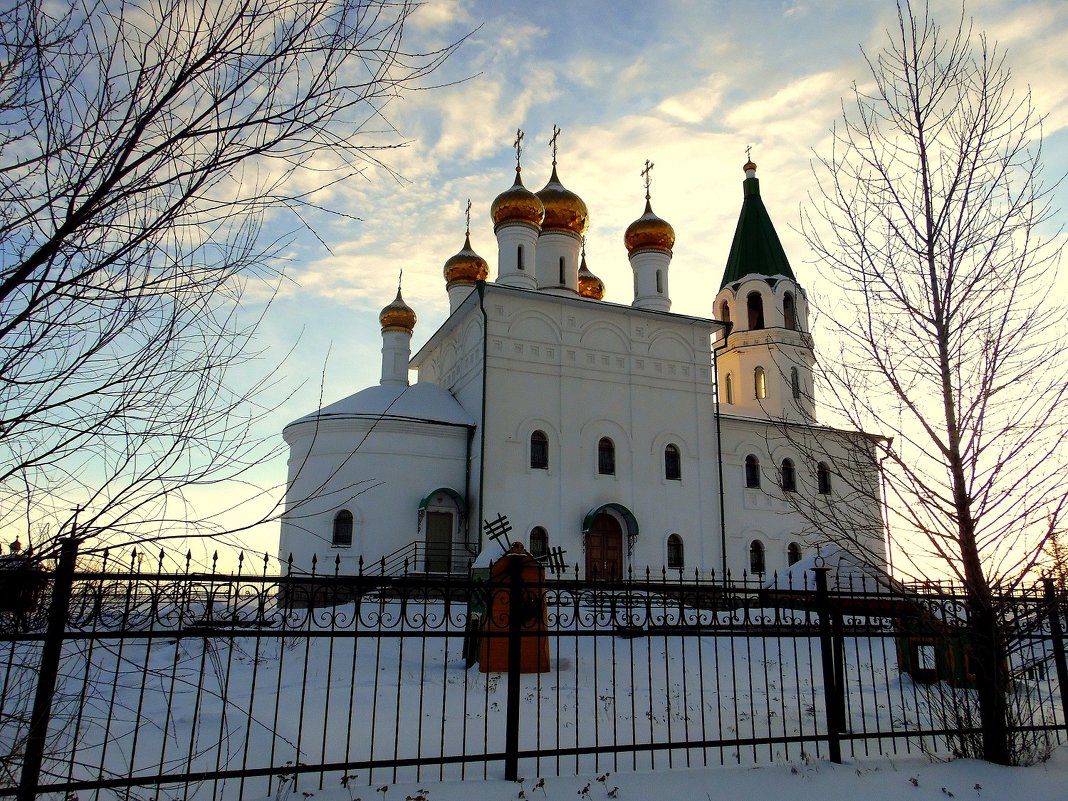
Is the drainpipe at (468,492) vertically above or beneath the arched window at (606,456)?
beneath

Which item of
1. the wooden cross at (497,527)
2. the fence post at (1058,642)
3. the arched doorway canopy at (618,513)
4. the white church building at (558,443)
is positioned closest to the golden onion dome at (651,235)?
the white church building at (558,443)

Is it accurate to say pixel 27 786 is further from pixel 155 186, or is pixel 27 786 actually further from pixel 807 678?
pixel 807 678

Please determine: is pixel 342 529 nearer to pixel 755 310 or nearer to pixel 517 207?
pixel 517 207

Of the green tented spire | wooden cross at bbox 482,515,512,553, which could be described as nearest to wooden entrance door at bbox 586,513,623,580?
wooden cross at bbox 482,515,512,553

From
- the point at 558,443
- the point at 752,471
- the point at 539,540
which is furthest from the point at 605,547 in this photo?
the point at 752,471

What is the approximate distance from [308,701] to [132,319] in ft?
16.1

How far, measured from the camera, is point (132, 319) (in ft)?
10.0

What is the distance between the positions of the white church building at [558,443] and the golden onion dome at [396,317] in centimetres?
177

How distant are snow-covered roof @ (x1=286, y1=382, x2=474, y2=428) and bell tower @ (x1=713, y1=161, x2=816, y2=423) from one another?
938 centimetres

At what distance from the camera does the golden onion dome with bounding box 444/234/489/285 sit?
23734 millimetres

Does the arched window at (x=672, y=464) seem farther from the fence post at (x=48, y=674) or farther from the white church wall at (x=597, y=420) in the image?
the fence post at (x=48, y=674)

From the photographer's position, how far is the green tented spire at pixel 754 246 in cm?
2558

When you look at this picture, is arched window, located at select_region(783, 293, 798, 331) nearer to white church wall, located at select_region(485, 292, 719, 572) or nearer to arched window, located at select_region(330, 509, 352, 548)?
white church wall, located at select_region(485, 292, 719, 572)

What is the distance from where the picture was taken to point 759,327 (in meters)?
24.9
